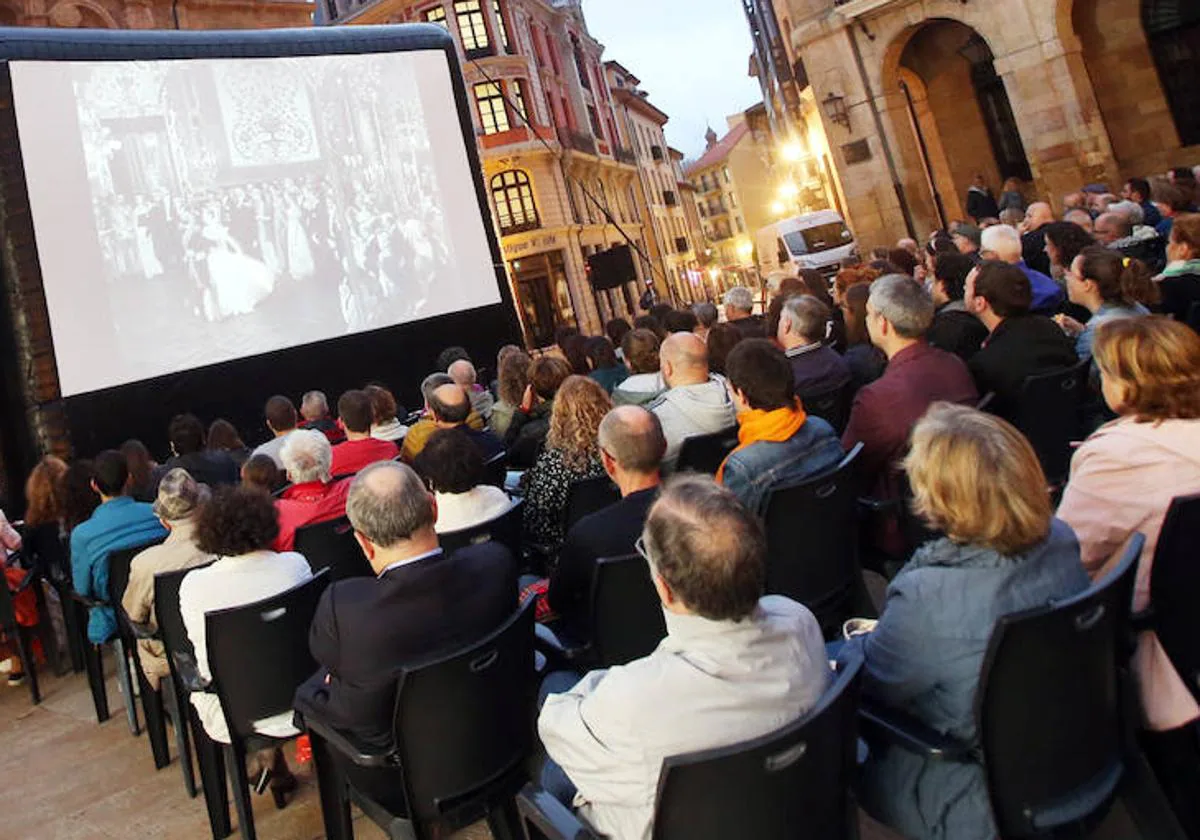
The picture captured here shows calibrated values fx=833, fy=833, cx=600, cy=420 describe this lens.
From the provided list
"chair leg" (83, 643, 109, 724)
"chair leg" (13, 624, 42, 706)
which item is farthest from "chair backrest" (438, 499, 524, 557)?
"chair leg" (13, 624, 42, 706)

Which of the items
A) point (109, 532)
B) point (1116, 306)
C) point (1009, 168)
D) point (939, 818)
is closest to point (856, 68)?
point (1009, 168)

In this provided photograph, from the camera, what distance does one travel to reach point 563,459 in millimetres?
3697

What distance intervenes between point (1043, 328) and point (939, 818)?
2.77 m

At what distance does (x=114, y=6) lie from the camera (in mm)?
14516

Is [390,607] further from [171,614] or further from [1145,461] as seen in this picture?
[1145,461]

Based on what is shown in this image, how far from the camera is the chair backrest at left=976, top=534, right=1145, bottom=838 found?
158cm

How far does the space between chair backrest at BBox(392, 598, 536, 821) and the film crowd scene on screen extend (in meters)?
0.01

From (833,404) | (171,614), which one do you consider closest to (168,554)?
(171,614)

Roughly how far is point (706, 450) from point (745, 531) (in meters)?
2.13

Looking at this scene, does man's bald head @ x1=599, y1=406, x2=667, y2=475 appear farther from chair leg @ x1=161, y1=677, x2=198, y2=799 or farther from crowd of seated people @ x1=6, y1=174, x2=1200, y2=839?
chair leg @ x1=161, y1=677, x2=198, y2=799

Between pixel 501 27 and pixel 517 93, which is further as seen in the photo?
pixel 501 27

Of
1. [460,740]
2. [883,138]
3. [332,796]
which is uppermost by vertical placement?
[883,138]

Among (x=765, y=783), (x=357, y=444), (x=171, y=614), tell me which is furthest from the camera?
(x=357, y=444)

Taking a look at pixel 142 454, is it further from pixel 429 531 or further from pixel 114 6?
pixel 114 6
